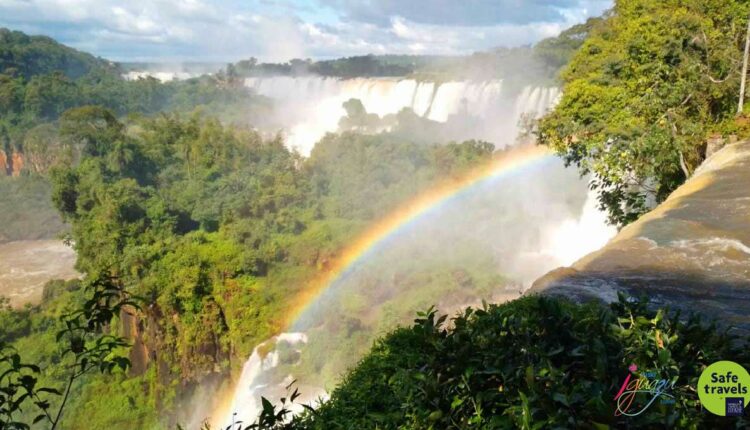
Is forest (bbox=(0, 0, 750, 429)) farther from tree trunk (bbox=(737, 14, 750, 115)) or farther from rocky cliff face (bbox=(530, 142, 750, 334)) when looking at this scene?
rocky cliff face (bbox=(530, 142, 750, 334))

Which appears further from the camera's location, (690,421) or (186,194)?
(186,194)

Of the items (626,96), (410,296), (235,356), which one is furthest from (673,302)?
(235,356)

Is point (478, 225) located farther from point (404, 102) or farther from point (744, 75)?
point (744, 75)

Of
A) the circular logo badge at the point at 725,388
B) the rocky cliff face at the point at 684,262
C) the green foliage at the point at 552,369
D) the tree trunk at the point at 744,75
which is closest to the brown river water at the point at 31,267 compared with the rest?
the rocky cliff face at the point at 684,262

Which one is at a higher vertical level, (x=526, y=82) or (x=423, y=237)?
(x=526, y=82)

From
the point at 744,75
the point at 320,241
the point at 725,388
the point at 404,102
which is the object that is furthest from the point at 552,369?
the point at 404,102

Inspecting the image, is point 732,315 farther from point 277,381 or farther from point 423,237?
point 423,237

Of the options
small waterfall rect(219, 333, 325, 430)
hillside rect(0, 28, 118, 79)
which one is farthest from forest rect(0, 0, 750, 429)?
hillside rect(0, 28, 118, 79)
